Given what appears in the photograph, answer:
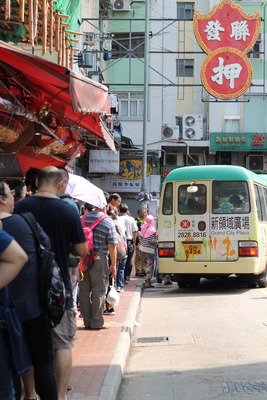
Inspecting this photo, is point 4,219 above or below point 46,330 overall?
above

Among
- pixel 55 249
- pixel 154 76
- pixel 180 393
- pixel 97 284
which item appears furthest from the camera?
pixel 154 76

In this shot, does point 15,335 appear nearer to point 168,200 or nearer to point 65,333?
point 65,333

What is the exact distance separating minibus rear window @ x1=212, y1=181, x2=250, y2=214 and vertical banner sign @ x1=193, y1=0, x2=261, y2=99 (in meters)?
9.54

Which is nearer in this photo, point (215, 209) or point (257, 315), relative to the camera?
point (257, 315)

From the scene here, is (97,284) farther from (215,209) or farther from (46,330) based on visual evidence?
(215,209)

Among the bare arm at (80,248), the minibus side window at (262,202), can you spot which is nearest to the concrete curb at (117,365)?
the bare arm at (80,248)

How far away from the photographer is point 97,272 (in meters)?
10.2

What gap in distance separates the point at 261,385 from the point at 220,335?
3122 millimetres

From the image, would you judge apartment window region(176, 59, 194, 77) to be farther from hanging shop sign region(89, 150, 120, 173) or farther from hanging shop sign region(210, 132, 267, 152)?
hanging shop sign region(89, 150, 120, 173)

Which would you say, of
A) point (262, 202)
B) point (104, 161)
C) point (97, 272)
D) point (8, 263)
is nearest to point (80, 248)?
point (8, 263)

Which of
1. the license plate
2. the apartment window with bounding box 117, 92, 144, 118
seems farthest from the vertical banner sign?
the apartment window with bounding box 117, 92, 144, 118

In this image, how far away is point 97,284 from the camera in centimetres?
1020

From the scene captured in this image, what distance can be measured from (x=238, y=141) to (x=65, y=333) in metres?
31.9

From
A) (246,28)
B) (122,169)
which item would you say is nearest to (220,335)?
(246,28)
